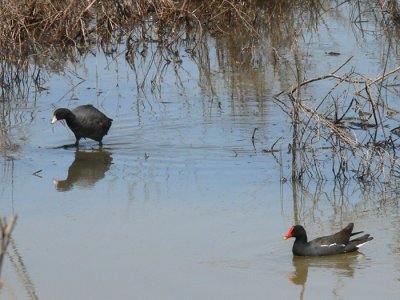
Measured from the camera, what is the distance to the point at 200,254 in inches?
321

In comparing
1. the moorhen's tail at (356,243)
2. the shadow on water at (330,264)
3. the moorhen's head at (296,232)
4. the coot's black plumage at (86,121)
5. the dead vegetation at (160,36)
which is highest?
the dead vegetation at (160,36)

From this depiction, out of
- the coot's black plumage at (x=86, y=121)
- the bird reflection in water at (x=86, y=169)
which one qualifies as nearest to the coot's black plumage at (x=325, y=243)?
the bird reflection in water at (x=86, y=169)

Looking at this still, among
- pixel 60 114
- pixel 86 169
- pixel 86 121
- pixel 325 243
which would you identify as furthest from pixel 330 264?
pixel 60 114

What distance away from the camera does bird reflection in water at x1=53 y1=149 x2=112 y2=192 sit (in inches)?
408

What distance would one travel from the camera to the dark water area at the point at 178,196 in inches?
303

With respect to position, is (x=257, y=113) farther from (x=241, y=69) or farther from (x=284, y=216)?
(x=284, y=216)

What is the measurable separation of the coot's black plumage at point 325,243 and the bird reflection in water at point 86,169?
2.75 meters

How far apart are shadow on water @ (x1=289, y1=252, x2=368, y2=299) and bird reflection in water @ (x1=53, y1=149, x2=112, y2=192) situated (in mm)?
2862

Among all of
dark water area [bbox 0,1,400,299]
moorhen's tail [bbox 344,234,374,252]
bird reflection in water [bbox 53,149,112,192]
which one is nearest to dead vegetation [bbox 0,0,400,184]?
dark water area [bbox 0,1,400,299]

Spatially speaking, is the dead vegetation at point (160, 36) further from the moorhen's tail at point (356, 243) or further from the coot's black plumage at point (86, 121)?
the moorhen's tail at point (356, 243)

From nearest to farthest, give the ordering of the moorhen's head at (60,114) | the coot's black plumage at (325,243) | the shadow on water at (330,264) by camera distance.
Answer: the shadow on water at (330,264) → the coot's black plumage at (325,243) → the moorhen's head at (60,114)

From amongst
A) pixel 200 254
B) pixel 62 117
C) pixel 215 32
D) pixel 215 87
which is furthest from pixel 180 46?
pixel 200 254

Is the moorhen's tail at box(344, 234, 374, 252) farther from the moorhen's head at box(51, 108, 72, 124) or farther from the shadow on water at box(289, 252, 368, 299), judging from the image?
the moorhen's head at box(51, 108, 72, 124)

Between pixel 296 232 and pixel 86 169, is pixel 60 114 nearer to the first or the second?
pixel 86 169
